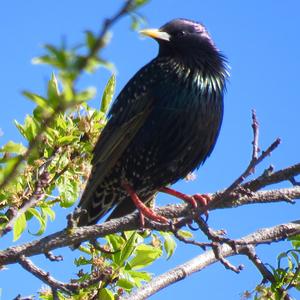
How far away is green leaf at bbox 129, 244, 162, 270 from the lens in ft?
10.4

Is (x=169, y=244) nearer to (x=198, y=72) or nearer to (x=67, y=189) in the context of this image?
(x=67, y=189)

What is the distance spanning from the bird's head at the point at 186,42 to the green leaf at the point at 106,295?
203 cm

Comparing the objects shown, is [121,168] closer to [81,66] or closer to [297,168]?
[297,168]

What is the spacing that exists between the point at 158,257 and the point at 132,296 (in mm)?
392

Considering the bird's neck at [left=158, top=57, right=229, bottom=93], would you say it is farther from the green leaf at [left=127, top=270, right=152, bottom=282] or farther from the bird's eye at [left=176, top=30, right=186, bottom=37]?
the green leaf at [left=127, top=270, right=152, bottom=282]

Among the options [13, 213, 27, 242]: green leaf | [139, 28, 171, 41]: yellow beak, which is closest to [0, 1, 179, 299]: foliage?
[13, 213, 27, 242]: green leaf

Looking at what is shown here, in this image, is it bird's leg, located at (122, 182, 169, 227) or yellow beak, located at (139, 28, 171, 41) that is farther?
yellow beak, located at (139, 28, 171, 41)

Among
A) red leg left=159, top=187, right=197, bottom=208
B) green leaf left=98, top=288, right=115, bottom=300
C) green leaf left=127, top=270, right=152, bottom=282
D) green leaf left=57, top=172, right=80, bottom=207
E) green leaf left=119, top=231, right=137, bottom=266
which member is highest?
Answer: red leg left=159, top=187, right=197, bottom=208

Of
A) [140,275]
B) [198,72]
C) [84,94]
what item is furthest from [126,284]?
[84,94]

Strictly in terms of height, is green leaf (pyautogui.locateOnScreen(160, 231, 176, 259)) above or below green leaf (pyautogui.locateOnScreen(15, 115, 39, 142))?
below

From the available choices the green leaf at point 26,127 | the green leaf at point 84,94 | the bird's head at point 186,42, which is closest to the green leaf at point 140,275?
the green leaf at point 26,127

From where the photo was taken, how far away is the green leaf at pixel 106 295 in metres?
2.89

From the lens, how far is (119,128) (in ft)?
14.1

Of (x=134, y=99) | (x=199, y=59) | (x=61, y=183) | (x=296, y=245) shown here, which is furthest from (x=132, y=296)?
(x=199, y=59)
